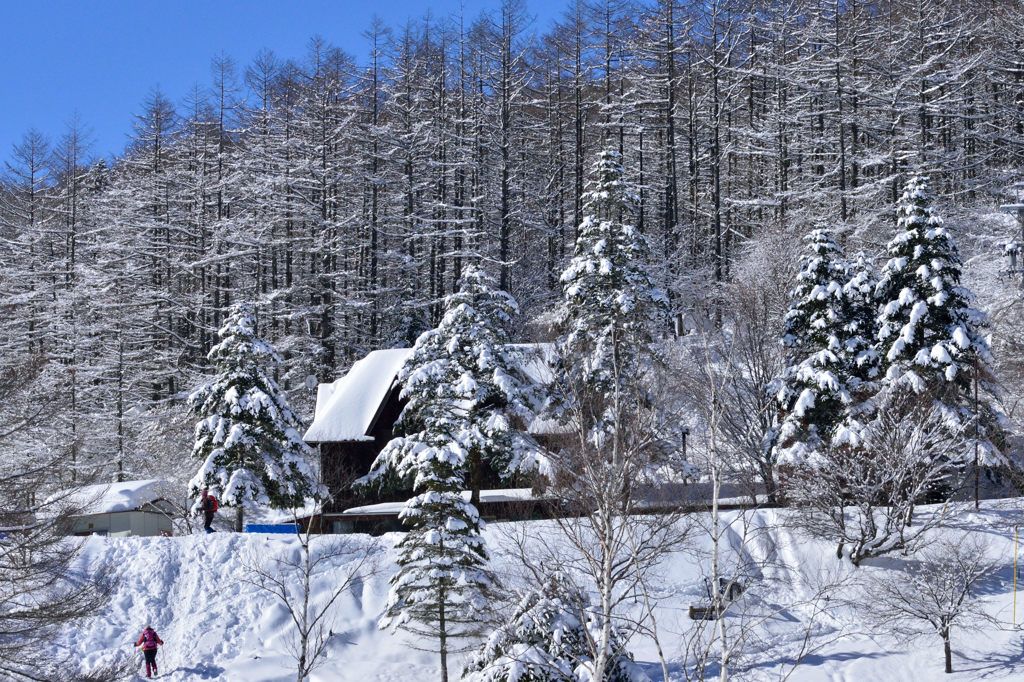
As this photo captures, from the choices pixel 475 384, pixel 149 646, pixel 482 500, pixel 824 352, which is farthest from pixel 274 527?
pixel 824 352

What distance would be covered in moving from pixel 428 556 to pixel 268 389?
9.55 m

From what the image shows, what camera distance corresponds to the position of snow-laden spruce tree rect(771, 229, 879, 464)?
92.5ft

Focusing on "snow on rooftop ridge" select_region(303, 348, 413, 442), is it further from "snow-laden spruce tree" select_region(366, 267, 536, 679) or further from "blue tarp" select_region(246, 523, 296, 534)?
"snow-laden spruce tree" select_region(366, 267, 536, 679)

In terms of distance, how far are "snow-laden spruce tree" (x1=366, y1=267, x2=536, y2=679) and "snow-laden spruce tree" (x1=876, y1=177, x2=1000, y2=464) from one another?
456 inches

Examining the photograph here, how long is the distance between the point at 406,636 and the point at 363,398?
11.0 meters

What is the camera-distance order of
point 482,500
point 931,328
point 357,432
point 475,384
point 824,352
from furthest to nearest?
point 357,432 < point 482,500 < point 931,328 < point 824,352 < point 475,384

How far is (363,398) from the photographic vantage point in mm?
33781

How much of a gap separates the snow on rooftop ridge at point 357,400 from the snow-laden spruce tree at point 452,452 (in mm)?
3409

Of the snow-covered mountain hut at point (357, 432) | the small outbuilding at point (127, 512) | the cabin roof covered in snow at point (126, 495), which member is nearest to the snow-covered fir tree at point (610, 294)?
the snow-covered mountain hut at point (357, 432)

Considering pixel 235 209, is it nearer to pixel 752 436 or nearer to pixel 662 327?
pixel 662 327

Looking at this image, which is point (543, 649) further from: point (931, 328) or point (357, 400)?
point (357, 400)

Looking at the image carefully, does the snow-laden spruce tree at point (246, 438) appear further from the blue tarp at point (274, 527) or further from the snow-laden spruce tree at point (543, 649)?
the snow-laden spruce tree at point (543, 649)

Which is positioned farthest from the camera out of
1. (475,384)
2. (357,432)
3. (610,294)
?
(357,432)

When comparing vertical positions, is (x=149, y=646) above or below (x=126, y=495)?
below
